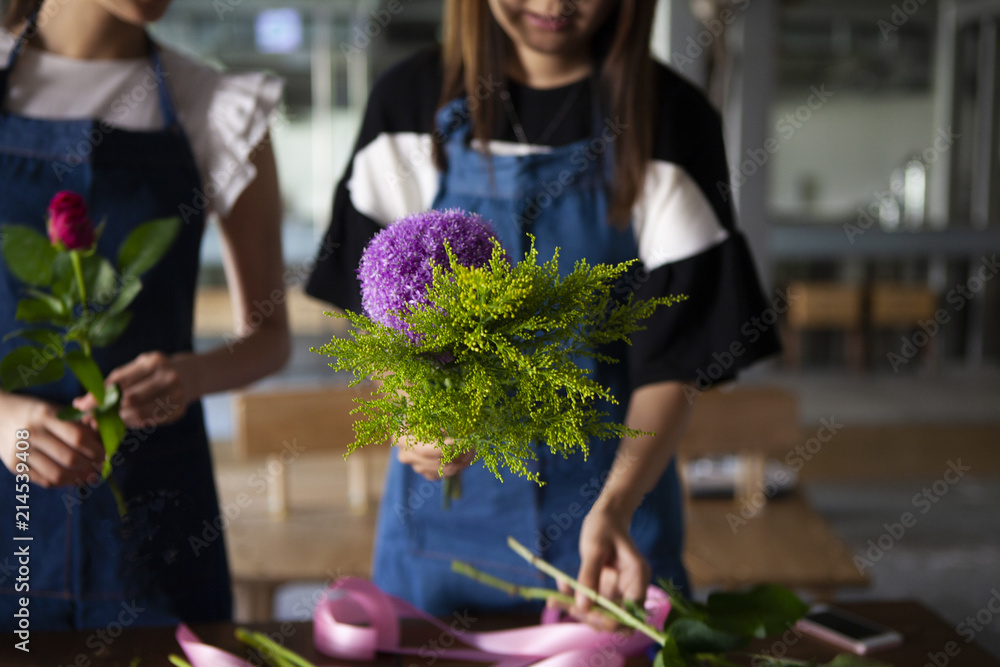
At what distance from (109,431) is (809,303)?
797 centimetres

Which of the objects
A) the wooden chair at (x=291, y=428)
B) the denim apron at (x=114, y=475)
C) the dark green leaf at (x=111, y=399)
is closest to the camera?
the dark green leaf at (x=111, y=399)

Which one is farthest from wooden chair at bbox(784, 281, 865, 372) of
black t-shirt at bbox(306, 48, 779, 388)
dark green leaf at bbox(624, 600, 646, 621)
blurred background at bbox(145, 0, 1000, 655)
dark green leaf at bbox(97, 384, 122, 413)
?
dark green leaf at bbox(97, 384, 122, 413)

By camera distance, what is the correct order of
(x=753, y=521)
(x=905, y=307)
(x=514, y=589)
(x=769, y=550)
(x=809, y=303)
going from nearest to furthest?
1. (x=514, y=589)
2. (x=769, y=550)
3. (x=753, y=521)
4. (x=905, y=307)
5. (x=809, y=303)

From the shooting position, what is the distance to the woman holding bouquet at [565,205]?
1100mm

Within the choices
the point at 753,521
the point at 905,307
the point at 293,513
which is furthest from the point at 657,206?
the point at 905,307

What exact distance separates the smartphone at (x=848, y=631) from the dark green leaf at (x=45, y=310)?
0.87m

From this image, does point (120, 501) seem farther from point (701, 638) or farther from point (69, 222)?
point (701, 638)

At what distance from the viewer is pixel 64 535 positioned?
1.09 m

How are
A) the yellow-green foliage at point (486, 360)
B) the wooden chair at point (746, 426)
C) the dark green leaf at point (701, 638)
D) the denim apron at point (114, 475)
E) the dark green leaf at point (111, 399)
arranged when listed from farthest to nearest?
the wooden chair at point (746, 426)
the denim apron at point (114, 475)
the dark green leaf at point (111, 399)
the dark green leaf at point (701, 638)
the yellow-green foliage at point (486, 360)

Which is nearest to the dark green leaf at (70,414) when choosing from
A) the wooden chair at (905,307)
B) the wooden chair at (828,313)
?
the wooden chair at (828,313)

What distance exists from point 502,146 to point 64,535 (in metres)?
0.71

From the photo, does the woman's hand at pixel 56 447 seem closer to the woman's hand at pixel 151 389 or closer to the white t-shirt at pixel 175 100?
the woman's hand at pixel 151 389

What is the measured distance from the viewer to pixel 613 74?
113cm

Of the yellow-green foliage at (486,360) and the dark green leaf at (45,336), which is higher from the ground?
the yellow-green foliage at (486,360)
